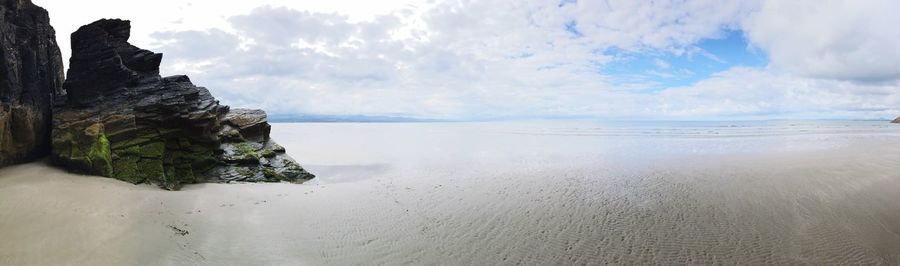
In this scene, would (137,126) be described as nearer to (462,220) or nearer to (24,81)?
(24,81)

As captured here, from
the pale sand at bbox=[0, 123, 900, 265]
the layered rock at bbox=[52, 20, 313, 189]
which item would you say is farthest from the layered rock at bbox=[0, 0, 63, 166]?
the pale sand at bbox=[0, 123, 900, 265]

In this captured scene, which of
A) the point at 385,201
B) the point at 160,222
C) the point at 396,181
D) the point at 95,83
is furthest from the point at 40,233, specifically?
the point at 396,181

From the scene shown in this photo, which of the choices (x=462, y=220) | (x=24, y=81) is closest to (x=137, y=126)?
(x=24, y=81)

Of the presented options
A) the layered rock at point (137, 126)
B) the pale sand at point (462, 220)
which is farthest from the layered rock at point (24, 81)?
the pale sand at point (462, 220)

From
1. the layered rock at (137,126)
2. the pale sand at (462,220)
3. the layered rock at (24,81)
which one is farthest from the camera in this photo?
the layered rock at (137,126)

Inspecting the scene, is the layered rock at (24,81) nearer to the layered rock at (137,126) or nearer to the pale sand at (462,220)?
the layered rock at (137,126)

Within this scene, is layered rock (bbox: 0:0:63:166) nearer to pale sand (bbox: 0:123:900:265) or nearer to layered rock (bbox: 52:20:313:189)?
layered rock (bbox: 52:20:313:189)
